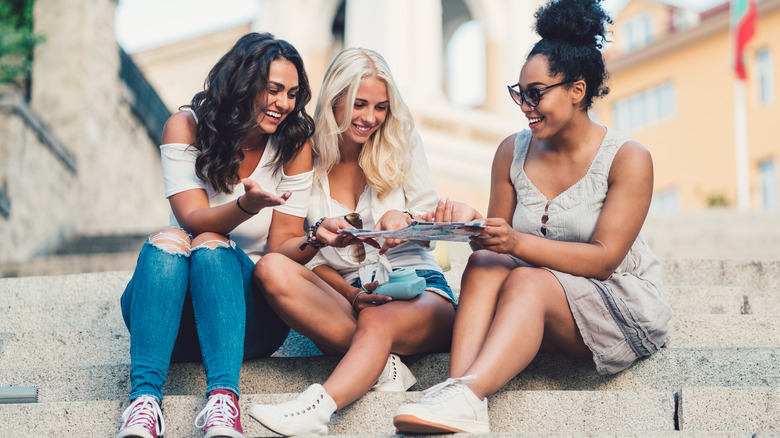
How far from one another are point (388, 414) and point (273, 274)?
0.55 meters

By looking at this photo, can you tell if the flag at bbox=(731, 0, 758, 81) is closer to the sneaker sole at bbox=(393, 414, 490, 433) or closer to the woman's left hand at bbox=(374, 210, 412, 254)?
the woman's left hand at bbox=(374, 210, 412, 254)

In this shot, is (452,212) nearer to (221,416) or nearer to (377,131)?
(377,131)

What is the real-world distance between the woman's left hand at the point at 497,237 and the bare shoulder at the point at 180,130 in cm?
108

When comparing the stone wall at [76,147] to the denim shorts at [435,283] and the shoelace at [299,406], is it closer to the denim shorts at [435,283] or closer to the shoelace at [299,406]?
the denim shorts at [435,283]

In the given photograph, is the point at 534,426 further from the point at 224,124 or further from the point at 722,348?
the point at 224,124

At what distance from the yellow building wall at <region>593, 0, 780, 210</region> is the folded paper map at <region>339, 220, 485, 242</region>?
63.2 ft

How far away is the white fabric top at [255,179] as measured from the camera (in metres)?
3.16

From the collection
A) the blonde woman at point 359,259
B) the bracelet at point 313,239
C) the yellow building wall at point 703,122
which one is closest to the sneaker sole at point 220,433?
the blonde woman at point 359,259

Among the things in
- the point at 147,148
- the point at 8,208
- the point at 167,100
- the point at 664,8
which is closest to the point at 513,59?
the point at 147,148

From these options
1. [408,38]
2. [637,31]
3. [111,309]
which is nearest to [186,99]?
[408,38]

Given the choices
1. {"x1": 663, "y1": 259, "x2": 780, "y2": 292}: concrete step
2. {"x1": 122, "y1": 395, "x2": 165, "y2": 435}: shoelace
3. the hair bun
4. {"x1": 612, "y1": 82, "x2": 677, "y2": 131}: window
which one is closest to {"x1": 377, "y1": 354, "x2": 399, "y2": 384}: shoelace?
{"x1": 122, "y1": 395, "x2": 165, "y2": 435}: shoelace

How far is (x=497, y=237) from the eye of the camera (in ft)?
9.06

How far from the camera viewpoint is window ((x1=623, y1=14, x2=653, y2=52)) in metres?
27.1

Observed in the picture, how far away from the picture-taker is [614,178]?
3023mm
